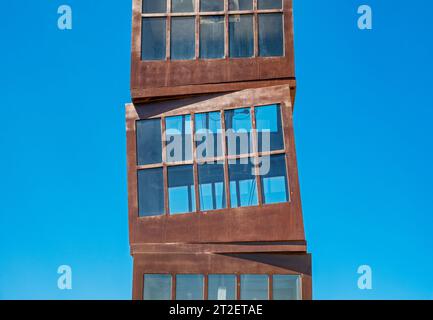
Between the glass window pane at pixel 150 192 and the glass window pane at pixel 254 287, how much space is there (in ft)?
10.9

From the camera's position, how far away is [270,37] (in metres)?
22.1

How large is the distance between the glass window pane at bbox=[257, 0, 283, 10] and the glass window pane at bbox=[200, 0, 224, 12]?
122 cm

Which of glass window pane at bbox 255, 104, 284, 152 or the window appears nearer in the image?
glass window pane at bbox 255, 104, 284, 152

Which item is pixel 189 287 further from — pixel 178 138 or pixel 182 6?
pixel 182 6

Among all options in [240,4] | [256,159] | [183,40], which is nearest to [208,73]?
[183,40]

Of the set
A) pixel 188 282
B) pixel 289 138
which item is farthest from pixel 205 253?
pixel 289 138

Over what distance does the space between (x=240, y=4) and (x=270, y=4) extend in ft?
3.16

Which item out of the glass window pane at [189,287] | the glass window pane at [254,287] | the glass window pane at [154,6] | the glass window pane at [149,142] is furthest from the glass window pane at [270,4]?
the glass window pane at [189,287]

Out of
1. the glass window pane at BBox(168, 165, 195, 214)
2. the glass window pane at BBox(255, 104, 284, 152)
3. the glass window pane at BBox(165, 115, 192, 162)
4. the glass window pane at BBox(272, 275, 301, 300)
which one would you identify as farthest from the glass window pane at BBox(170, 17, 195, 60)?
the glass window pane at BBox(272, 275, 301, 300)

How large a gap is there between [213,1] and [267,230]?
24.8 ft

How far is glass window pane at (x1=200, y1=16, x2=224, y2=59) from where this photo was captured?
22141mm

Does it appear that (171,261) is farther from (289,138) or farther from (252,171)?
(289,138)

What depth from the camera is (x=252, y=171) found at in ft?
69.2

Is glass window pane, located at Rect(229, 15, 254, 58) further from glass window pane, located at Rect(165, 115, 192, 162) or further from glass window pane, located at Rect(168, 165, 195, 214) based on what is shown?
glass window pane, located at Rect(168, 165, 195, 214)
